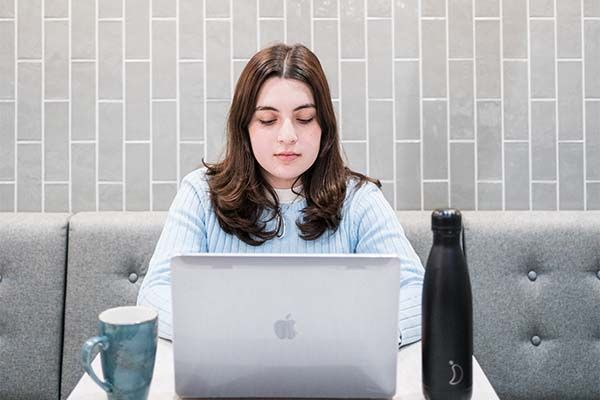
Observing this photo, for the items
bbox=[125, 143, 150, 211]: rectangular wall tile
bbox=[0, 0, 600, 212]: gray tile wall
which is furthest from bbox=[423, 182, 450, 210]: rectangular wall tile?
bbox=[125, 143, 150, 211]: rectangular wall tile

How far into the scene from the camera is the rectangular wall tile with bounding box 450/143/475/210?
1848 mm

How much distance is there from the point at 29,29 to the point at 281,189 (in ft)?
3.36

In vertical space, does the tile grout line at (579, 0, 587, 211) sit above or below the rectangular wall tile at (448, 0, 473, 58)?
below

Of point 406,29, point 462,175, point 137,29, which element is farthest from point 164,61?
point 462,175

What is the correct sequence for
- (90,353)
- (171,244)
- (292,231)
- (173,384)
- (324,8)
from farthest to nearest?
(324,8), (292,231), (171,244), (173,384), (90,353)

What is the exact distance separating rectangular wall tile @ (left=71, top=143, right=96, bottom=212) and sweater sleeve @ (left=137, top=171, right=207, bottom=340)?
54 cm

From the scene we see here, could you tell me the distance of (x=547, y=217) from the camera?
1655 millimetres

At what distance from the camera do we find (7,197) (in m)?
1.86

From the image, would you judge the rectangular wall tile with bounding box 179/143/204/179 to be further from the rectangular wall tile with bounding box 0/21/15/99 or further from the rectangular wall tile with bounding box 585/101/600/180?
the rectangular wall tile with bounding box 585/101/600/180

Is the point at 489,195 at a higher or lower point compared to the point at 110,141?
lower

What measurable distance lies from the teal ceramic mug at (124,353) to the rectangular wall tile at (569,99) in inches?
61.4

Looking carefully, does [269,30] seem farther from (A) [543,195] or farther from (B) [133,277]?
(A) [543,195]

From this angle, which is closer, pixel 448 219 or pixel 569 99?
pixel 448 219

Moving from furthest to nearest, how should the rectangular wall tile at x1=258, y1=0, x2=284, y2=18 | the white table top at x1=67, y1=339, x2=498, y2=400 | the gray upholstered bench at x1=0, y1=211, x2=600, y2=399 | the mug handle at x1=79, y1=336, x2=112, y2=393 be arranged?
the rectangular wall tile at x1=258, y1=0, x2=284, y2=18, the gray upholstered bench at x1=0, y1=211, x2=600, y2=399, the white table top at x1=67, y1=339, x2=498, y2=400, the mug handle at x1=79, y1=336, x2=112, y2=393
